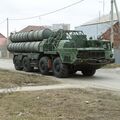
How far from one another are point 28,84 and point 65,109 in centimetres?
776

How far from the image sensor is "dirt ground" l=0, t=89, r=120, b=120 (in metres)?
10.1

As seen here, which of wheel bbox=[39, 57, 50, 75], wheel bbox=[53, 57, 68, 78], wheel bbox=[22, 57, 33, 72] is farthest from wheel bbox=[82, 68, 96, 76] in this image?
wheel bbox=[22, 57, 33, 72]

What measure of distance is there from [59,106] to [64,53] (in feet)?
38.4

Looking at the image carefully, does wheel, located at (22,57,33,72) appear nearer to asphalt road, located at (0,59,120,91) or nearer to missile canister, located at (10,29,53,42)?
missile canister, located at (10,29,53,42)

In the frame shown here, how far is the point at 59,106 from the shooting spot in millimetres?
11547

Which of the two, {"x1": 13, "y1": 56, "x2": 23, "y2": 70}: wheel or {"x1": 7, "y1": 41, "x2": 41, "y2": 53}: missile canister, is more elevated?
{"x1": 7, "y1": 41, "x2": 41, "y2": 53}: missile canister

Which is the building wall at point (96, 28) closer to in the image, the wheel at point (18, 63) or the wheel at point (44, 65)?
the wheel at point (18, 63)

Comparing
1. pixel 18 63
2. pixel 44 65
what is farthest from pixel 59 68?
pixel 18 63

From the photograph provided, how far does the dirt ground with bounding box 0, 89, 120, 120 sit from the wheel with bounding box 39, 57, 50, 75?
34.5ft

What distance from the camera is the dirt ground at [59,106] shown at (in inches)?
396

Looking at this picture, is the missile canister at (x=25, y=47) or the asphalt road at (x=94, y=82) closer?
the asphalt road at (x=94, y=82)

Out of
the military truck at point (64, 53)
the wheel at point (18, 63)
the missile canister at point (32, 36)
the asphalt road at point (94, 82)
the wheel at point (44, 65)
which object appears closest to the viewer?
the asphalt road at point (94, 82)

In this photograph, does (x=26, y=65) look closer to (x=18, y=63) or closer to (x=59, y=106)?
(x=18, y=63)

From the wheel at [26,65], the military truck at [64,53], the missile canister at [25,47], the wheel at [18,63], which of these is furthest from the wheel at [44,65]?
the wheel at [18,63]
